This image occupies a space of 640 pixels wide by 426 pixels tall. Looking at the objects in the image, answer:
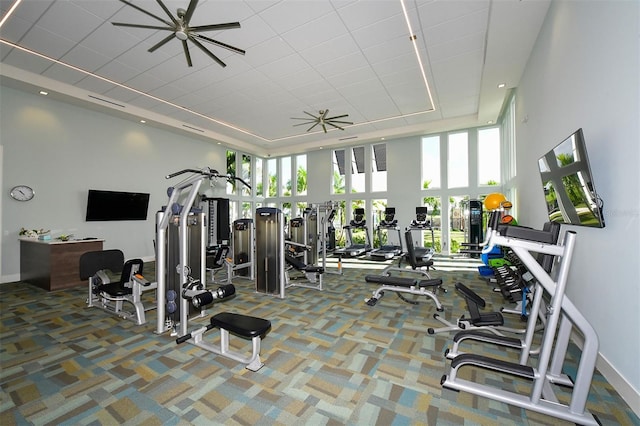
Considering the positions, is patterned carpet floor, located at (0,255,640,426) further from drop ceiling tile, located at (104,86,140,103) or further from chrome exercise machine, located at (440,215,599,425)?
drop ceiling tile, located at (104,86,140,103)

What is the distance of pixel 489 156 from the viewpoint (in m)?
8.68

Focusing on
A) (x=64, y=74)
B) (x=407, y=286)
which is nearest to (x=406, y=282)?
(x=407, y=286)

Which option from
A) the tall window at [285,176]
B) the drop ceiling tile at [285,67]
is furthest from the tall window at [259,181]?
the drop ceiling tile at [285,67]

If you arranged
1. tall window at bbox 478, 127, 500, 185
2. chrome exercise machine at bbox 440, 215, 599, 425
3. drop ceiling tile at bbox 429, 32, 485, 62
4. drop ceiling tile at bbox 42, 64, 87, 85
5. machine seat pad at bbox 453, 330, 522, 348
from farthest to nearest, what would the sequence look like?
tall window at bbox 478, 127, 500, 185
drop ceiling tile at bbox 42, 64, 87, 85
drop ceiling tile at bbox 429, 32, 485, 62
machine seat pad at bbox 453, 330, 522, 348
chrome exercise machine at bbox 440, 215, 599, 425

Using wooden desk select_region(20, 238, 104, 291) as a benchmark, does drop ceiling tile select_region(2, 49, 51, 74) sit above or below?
above

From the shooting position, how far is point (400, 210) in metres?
9.99

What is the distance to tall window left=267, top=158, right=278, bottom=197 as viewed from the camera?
12680 mm

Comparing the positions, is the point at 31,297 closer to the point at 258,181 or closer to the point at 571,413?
the point at 571,413

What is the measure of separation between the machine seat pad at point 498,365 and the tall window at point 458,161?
8024mm

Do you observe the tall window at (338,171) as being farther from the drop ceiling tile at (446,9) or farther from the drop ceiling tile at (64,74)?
the drop ceiling tile at (64,74)

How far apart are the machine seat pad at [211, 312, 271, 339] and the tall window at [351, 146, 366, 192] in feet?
29.0

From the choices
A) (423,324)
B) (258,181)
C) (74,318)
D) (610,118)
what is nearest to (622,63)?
(610,118)

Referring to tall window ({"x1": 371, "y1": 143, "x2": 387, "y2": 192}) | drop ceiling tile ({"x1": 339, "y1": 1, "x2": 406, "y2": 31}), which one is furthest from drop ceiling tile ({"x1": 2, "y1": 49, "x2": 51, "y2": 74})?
tall window ({"x1": 371, "y1": 143, "x2": 387, "y2": 192})

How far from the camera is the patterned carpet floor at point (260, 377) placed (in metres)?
1.85
